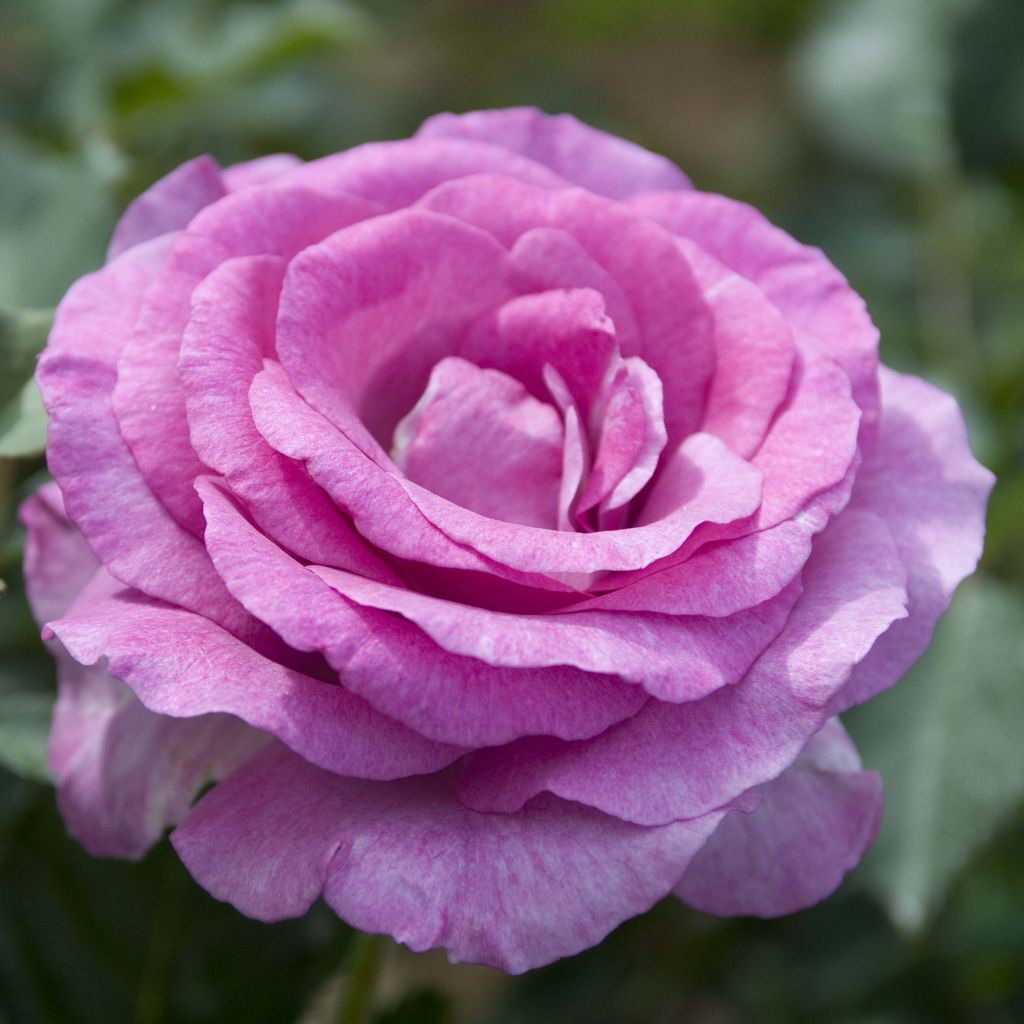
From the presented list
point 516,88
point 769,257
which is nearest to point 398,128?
point 516,88

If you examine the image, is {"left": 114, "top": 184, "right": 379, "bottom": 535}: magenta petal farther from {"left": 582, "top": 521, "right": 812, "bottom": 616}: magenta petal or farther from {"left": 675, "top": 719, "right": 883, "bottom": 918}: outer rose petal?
{"left": 675, "top": 719, "right": 883, "bottom": 918}: outer rose petal

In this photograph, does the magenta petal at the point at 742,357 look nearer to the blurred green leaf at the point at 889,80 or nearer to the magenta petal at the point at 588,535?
the magenta petal at the point at 588,535

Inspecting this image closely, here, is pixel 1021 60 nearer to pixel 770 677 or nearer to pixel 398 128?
pixel 398 128

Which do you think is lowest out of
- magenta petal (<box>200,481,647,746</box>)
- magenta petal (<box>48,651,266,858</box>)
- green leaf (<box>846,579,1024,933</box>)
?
green leaf (<box>846,579,1024,933</box>)

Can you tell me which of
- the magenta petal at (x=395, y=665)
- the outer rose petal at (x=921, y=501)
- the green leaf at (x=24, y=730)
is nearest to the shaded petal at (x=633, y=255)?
the outer rose petal at (x=921, y=501)

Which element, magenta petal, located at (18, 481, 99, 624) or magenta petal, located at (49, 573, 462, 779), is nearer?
magenta petal, located at (49, 573, 462, 779)

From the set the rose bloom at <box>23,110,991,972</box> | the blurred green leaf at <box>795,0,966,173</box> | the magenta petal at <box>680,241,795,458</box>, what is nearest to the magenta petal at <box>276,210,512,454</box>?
the rose bloom at <box>23,110,991,972</box>

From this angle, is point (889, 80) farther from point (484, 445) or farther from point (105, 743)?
point (105, 743)

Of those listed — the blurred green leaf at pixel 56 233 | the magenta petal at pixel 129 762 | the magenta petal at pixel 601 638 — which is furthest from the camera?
the blurred green leaf at pixel 56 233
